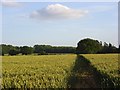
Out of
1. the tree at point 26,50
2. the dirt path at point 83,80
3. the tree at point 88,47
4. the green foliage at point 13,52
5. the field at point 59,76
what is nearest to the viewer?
the field at point 59,76

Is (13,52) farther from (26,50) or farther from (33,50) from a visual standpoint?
(33,50)

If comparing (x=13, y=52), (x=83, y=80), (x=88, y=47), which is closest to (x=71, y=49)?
(x=88, y=47)

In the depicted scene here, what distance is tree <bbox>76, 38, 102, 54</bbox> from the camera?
10677 cm

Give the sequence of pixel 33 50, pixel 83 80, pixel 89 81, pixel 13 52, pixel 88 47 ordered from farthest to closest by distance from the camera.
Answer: pixel 33 50 → pixel 88 47 → pixel 13 52 → pixel 83 80 → pixel 89 81

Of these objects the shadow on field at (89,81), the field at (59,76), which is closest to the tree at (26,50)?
the field at (59,76)

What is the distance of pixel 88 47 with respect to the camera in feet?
359

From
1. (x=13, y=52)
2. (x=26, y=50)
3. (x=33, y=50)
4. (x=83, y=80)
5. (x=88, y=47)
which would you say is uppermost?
(x=88, y=47)

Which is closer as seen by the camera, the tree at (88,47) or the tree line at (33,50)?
the tree line at (33,50)

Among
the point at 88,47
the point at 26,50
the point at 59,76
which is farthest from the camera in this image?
the point at 88,47

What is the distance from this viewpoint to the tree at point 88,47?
107 meters

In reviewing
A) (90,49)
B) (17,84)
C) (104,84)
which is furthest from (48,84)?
(90,49)

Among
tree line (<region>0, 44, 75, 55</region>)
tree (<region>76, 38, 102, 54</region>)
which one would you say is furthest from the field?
tree (<region>76, 38, 102, 54</region>)

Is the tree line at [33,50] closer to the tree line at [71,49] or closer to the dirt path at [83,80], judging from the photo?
the tree line at [71,49]

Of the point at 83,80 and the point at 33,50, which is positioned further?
the point at 33,50
